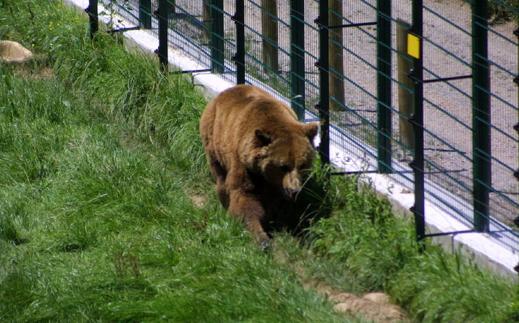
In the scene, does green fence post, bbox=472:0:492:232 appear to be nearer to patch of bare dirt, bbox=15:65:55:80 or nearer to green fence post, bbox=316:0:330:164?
green fence post, bbox=316:0:330:164

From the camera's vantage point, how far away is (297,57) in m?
9.41

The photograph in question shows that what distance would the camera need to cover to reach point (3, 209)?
8.61m

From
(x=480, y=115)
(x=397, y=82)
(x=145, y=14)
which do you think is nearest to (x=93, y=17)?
(x=145, y=14)

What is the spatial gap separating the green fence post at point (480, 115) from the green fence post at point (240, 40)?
2.89m

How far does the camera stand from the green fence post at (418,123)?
7121mm

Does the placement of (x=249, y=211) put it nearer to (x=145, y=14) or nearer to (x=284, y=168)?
(x=284, y=168)

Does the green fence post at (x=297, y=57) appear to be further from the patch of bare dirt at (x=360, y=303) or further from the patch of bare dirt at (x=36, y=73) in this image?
the patch of bare dirt at (x=36, y=73)

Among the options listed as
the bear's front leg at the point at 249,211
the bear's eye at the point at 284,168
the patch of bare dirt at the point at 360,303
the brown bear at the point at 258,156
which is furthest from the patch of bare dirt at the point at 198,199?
the patch of bare dirt at the point at 360,303

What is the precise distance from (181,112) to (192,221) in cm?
189

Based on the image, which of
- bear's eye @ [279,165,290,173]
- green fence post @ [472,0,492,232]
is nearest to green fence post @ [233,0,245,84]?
bear's eye @ [279,165,290,173]

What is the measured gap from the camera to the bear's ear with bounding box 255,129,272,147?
8.11m

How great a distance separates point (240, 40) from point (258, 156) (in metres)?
1.78

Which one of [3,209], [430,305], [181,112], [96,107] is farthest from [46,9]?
[430,305]

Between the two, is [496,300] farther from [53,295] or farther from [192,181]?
[192,181]
